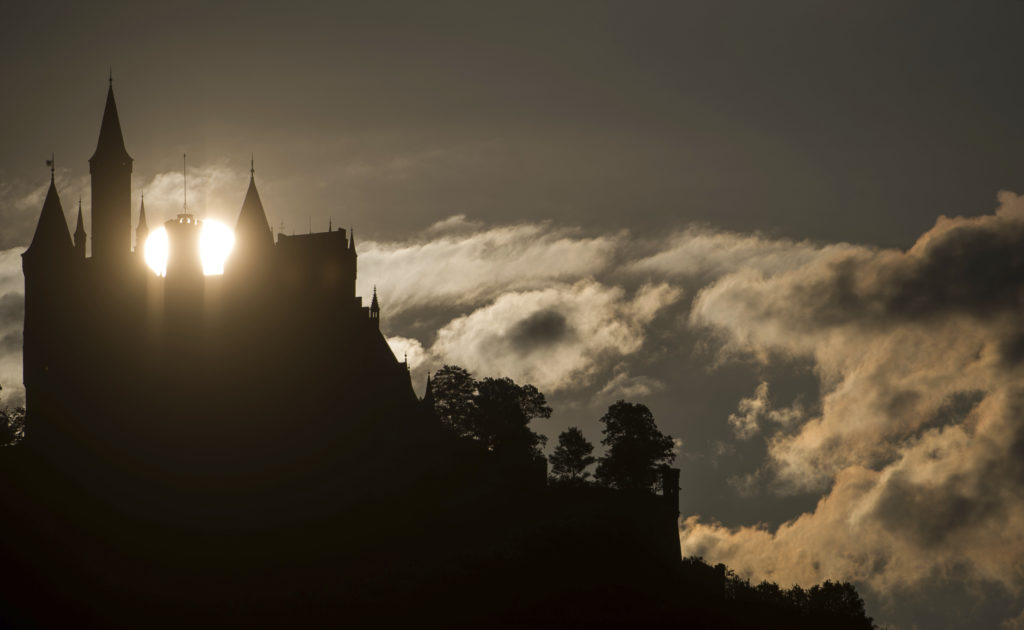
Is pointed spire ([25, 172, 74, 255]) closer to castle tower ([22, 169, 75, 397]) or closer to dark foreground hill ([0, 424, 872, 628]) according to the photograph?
castle tower ([22, 169, 75, 397])

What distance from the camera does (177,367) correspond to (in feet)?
279

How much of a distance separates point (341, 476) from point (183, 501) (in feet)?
30.2

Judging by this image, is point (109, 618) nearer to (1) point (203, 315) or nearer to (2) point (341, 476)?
(2) point (341, 476)

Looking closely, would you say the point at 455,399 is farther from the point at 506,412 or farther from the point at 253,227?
the point at 253,227

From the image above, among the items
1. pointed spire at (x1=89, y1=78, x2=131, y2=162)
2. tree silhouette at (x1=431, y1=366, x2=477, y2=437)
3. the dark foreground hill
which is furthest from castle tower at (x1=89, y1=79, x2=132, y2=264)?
tree silhouette at (x1=431, y1=366, x2=477, y2=437)

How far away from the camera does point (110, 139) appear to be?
300ft

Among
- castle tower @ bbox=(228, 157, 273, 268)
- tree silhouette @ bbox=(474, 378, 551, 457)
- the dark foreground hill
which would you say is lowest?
the dark foreground hill

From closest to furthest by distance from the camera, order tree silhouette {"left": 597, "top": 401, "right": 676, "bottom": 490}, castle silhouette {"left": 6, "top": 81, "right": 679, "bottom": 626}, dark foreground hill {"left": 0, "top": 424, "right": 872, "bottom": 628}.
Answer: dark foreground hill {"left": 0, "top": 424, "right": 872, "bottom": 628}, castle silhouette {"left": 6, "top": 81, "right": 679, "bottom": 626}, tree silhouette {"left": 597, "top": 401, "right": 676, "bottom": 490}

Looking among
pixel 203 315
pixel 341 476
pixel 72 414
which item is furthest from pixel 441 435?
pixel 72 414

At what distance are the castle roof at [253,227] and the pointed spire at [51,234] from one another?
1166 centimetres

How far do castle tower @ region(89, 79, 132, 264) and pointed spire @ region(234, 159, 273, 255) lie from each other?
7.37m

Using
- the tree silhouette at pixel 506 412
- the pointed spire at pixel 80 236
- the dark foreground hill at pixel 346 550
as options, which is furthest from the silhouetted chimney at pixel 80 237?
the tree silhouette at pixel 506 412

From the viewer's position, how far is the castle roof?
90125 millimetres

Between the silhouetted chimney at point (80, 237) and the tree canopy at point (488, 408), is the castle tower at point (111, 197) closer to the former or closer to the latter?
the silhouetted chimney at point (80, 237)
